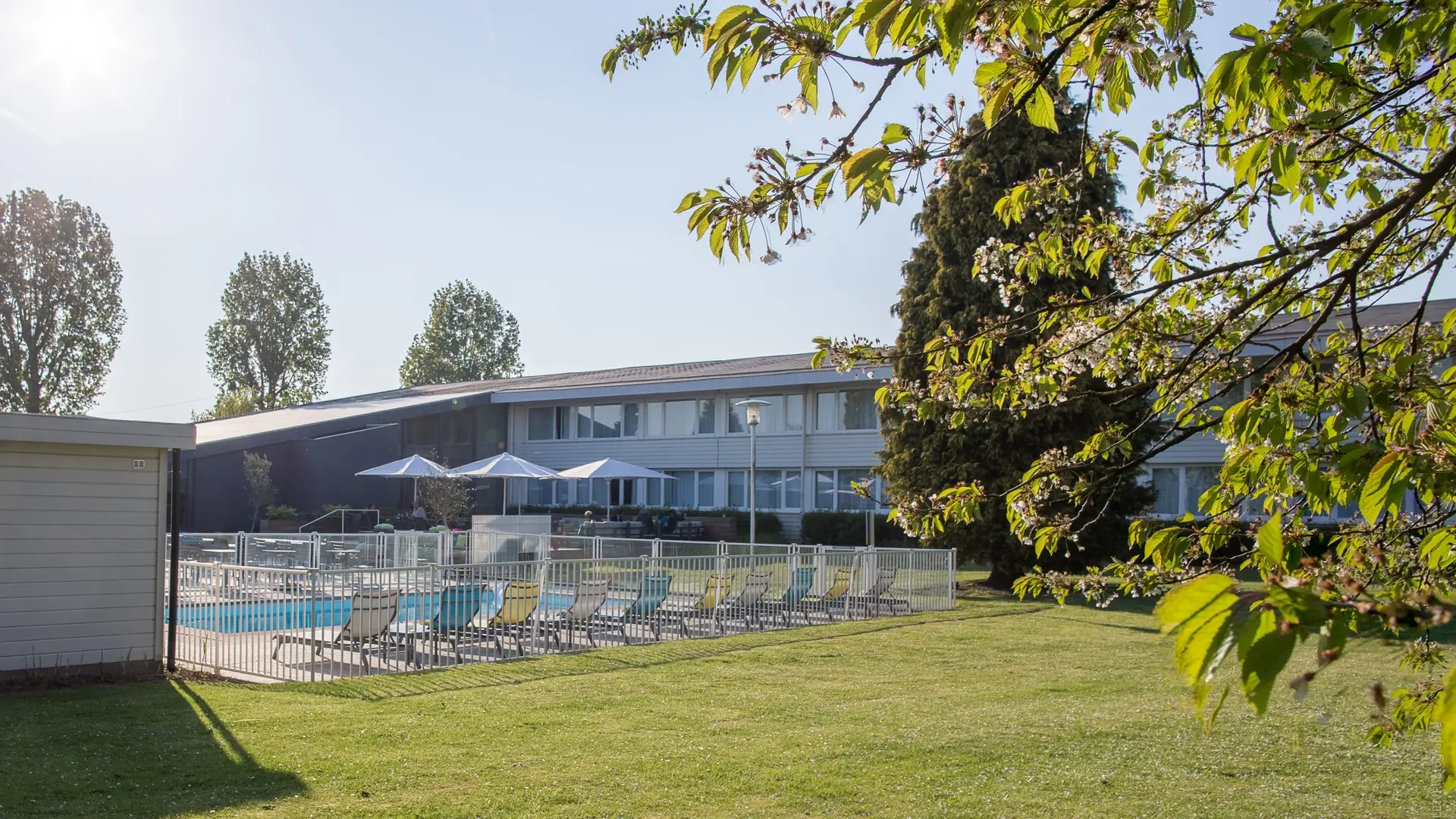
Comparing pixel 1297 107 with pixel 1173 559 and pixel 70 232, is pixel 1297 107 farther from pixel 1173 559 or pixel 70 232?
pixel 70 232

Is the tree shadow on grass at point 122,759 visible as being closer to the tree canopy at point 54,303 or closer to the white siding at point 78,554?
the white siding at point 78,554

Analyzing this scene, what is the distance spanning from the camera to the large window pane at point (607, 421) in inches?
1703

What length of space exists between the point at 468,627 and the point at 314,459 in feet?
92.3

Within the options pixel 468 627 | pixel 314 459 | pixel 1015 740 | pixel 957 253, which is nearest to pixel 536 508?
pixel 314 459

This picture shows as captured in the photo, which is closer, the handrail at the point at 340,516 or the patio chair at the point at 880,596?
the patio chair at the point at 880,596

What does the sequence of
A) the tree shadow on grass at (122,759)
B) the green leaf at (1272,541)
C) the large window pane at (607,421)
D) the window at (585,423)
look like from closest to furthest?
the green leaf at (1272,541)
the tree shadow on grass at (122,759)
the large window pane at (607,421)
the window at (585,423)

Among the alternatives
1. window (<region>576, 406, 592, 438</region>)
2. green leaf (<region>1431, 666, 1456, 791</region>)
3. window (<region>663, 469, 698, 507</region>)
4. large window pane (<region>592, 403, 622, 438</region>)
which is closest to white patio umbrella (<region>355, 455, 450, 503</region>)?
window (<region>663, 469, 698, 507</region>)

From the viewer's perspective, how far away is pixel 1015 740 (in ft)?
27.8

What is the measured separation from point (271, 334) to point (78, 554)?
69.9m

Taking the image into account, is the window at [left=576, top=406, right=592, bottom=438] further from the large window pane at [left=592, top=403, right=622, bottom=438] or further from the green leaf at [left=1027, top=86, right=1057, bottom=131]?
the green leaf at [left=1027, top=86, right=1057, bottom=131]

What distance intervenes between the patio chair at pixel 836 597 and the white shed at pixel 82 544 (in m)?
9.73

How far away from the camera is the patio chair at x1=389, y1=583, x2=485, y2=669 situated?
1317cm

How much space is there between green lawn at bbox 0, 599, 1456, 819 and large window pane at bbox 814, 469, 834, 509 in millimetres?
24736

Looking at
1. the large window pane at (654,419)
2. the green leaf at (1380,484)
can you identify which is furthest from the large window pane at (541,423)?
the green leaf at (1380,484)
